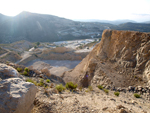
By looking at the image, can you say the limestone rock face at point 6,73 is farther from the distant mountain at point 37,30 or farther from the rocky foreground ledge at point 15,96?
the distant mountain at point 37,30

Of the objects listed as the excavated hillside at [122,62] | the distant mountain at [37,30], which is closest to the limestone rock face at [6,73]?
the excavated hillside at [122,62]

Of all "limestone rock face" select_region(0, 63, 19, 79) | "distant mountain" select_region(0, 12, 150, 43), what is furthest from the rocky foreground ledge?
"distant mountain" select_region(0, 12, 150, 43)

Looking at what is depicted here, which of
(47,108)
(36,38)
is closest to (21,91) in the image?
(47,108)

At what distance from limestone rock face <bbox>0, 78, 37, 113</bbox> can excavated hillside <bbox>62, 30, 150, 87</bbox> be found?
5978 mm

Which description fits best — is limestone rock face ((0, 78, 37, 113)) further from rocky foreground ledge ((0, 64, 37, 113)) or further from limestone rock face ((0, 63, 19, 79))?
limestone rock face ((0, 63, 19, 79))

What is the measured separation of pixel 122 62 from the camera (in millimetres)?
9523

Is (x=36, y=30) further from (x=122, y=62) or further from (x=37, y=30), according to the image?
(x=122, y=62)

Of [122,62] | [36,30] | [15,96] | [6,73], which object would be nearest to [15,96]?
[15,96]

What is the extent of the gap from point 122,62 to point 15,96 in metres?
8.89

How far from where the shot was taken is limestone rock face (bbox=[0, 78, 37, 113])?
2.73 m

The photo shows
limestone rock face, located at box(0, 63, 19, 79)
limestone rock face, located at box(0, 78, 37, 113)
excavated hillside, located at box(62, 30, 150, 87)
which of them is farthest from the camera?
excavated hillside, located at box(62, 30, 150, 87)

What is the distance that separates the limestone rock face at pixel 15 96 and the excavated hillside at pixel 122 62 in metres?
5.98

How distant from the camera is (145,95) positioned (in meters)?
6.18

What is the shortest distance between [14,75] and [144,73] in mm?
8214
